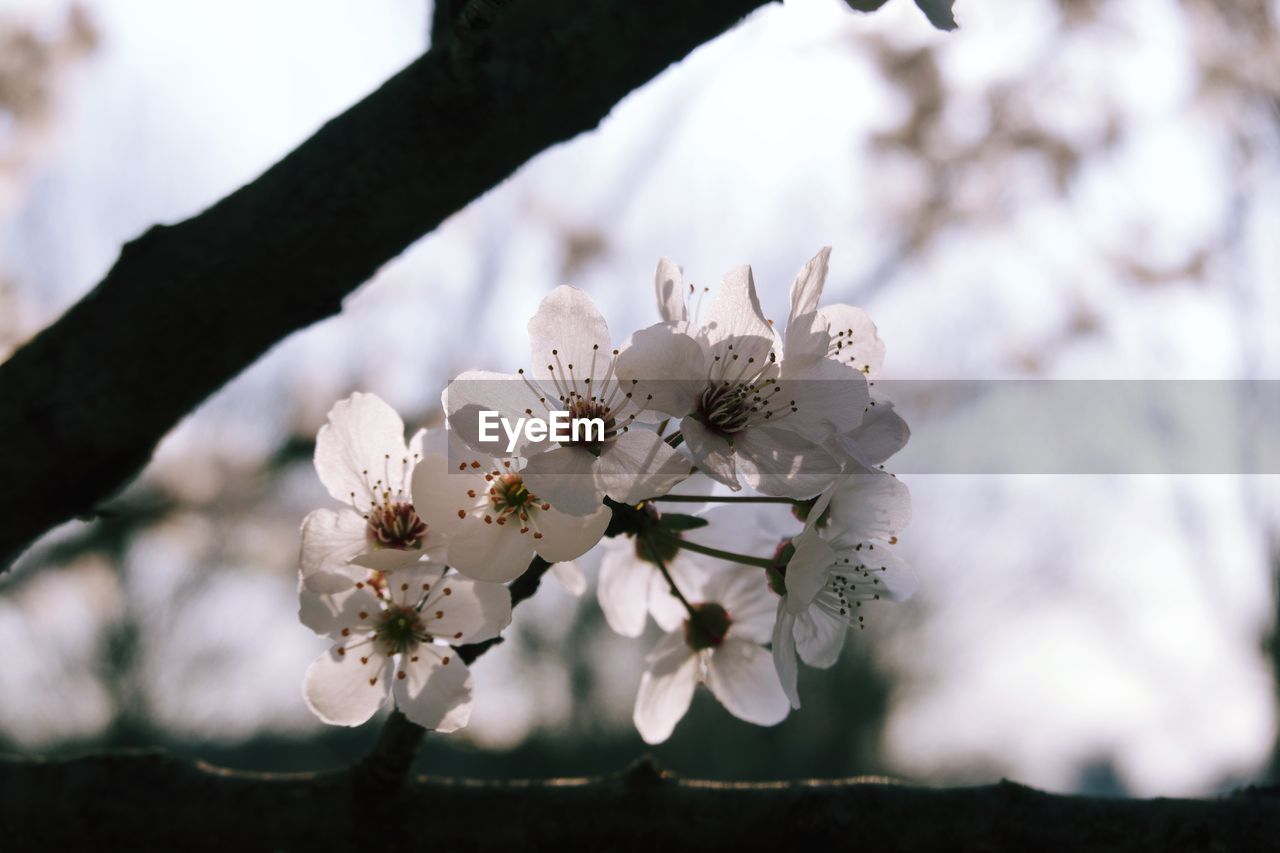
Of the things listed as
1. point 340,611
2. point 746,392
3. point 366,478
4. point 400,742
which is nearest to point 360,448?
point 366,478

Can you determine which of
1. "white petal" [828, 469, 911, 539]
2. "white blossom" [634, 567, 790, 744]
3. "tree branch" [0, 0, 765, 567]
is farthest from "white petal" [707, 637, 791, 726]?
"tree branch" [0, 0, 765, 567]

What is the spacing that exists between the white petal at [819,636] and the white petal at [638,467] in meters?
0.19

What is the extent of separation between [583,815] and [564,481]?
0.35 metres

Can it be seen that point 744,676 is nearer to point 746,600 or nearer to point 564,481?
point 746,600

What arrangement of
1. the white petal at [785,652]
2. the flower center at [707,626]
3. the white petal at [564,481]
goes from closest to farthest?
the white petal at [564,481] < the white petal at [785,652] < the flower center at [707,626]

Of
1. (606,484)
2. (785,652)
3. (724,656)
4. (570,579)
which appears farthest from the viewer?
(724,656)

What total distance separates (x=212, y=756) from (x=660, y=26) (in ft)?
20.4

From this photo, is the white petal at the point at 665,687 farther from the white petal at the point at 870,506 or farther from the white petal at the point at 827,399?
the white petal at the point at 827,399

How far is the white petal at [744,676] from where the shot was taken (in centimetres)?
96

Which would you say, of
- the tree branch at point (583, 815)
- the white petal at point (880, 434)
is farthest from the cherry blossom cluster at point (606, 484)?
the tree branch at point (583, 815)

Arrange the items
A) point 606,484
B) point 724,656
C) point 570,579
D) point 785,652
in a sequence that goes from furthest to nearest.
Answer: point 724,656 < point 570,579 < point 785,652 < point 606,484

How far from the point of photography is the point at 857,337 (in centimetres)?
84

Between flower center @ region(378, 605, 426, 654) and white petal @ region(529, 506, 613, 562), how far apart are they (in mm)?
175

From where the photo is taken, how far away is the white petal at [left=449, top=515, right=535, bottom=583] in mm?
694
